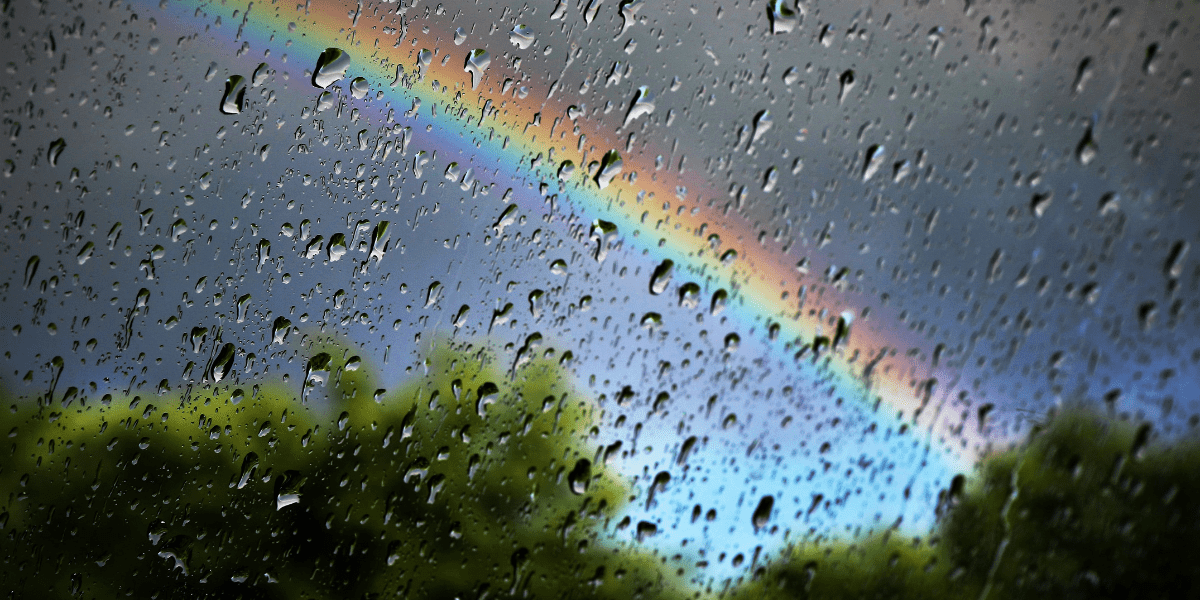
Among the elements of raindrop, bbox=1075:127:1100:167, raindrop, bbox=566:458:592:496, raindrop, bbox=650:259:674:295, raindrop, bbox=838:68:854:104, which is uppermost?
raindrop, bbox=838:68:854:104

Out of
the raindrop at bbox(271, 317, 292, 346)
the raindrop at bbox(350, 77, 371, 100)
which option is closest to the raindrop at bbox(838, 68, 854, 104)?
the raindrop at bbox(350, 77, 371, 100)

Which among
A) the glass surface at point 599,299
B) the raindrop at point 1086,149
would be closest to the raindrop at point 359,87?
the glass surface at point 599,299

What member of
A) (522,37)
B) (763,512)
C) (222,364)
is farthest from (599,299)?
(222,364)

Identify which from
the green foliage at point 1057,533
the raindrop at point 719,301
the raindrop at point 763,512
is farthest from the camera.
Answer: the raindrop at point 719,301

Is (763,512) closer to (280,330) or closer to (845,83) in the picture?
(845,83)

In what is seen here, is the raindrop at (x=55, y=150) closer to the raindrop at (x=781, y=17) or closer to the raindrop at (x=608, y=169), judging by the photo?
the raindrop at (x=608, y=169)

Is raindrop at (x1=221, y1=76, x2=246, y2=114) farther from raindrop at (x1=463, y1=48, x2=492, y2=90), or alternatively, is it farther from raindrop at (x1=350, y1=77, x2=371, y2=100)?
raindrop at (x1=463, y1=48, x2=492, y2=90)

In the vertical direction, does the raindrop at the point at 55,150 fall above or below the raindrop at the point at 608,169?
above
